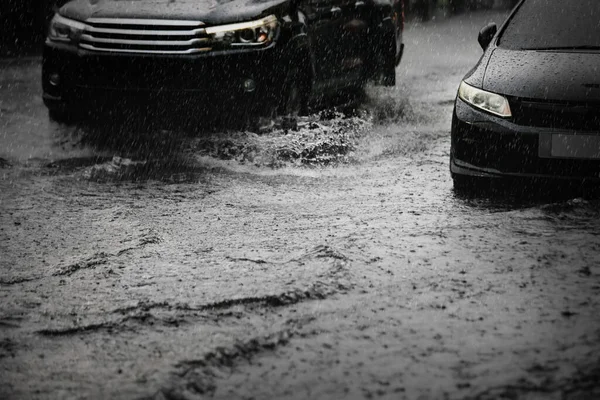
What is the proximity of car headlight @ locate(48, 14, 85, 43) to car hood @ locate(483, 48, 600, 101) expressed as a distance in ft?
11.7

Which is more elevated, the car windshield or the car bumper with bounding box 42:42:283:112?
the car windshield

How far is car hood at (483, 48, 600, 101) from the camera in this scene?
→ 5598mm

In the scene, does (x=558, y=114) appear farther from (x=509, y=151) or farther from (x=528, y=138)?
(x=509, y=151)

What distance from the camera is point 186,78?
281 inches

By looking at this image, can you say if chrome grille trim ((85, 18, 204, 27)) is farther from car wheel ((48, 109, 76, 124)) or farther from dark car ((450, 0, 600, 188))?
dark car ((450, 0, 600, 188))

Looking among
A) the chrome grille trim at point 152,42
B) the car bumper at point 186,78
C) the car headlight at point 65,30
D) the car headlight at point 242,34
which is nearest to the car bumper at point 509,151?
the car bumper at point 186,78

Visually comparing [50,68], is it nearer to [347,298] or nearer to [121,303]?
[121,303]

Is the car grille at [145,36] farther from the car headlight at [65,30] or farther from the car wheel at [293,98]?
the car wheel at [293,98]

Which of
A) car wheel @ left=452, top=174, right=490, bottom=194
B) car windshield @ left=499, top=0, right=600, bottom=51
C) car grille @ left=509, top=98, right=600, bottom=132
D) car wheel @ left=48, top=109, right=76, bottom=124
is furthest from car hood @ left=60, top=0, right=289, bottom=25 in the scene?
car grille @ left=509, top=98, right=600, bottom=132

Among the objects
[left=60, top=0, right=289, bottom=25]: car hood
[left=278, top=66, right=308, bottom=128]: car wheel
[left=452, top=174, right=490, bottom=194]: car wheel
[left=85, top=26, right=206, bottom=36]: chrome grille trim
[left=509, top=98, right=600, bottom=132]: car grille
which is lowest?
[left=452, top=174, right=490, bottom=194]: car wheel

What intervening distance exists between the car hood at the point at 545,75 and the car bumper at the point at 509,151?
0.75 ft

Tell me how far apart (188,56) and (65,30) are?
1.32 m

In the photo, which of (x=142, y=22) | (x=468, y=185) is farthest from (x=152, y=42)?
(x=468, y=185)

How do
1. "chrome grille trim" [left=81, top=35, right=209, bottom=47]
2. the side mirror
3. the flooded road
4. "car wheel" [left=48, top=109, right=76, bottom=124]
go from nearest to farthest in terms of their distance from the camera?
the flooded road < the side mirror < "chrome grille trim" [left=81, top=35, right=209, bottom=47] < "car wheel" [left=48, top=109, right=76, bottom=124]
